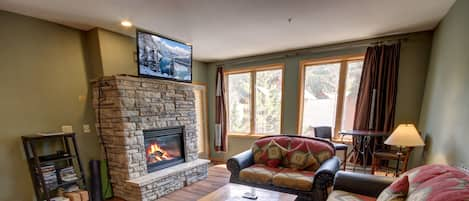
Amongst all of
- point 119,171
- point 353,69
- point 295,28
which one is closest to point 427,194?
point 295,28

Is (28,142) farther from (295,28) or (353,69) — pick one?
(353,69)

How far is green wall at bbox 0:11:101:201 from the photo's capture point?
2248mm

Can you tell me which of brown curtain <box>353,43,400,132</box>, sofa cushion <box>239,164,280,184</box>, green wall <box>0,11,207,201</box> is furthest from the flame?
brown curtain <box>353,43,400,132</box>

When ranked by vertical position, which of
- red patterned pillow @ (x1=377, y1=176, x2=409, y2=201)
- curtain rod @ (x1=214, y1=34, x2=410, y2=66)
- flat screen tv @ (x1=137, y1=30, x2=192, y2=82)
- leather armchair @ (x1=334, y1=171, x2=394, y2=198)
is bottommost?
leather armchair @ (x1=334, y1=171, x2=394, y2=198)

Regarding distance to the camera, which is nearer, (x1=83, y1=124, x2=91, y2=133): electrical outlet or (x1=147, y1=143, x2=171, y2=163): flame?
(x1=83, y1=124, x2=91, y2=133): electrical outlet

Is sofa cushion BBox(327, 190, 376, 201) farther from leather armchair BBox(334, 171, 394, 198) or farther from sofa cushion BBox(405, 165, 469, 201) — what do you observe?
sofa cushion BBox(405, 165, 469, 201)

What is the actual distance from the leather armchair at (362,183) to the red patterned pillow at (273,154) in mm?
930

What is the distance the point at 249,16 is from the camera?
2.47 m

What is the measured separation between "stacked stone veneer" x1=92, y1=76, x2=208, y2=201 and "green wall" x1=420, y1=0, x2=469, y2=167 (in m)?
3.33

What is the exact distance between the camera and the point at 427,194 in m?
1.16

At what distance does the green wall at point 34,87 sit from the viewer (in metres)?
2.25

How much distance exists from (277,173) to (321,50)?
249cm

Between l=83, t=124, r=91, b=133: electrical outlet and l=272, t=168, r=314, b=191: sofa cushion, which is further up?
l=83, t=124, r=91, b=133: electrical outlet

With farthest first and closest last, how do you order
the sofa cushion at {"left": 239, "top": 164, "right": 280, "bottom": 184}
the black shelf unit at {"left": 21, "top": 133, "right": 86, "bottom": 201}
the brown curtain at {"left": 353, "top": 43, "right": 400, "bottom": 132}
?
the brown curtain at {"left": 353, "top": 43, "right": 400, "bottom": 132}
the sofa cushion at {"left": 239, "top": 164, "right": 280, "bottom": 184}
the black shelf unit at {"left": 21, "top": 133, "right": 86, "bottom": 201}
